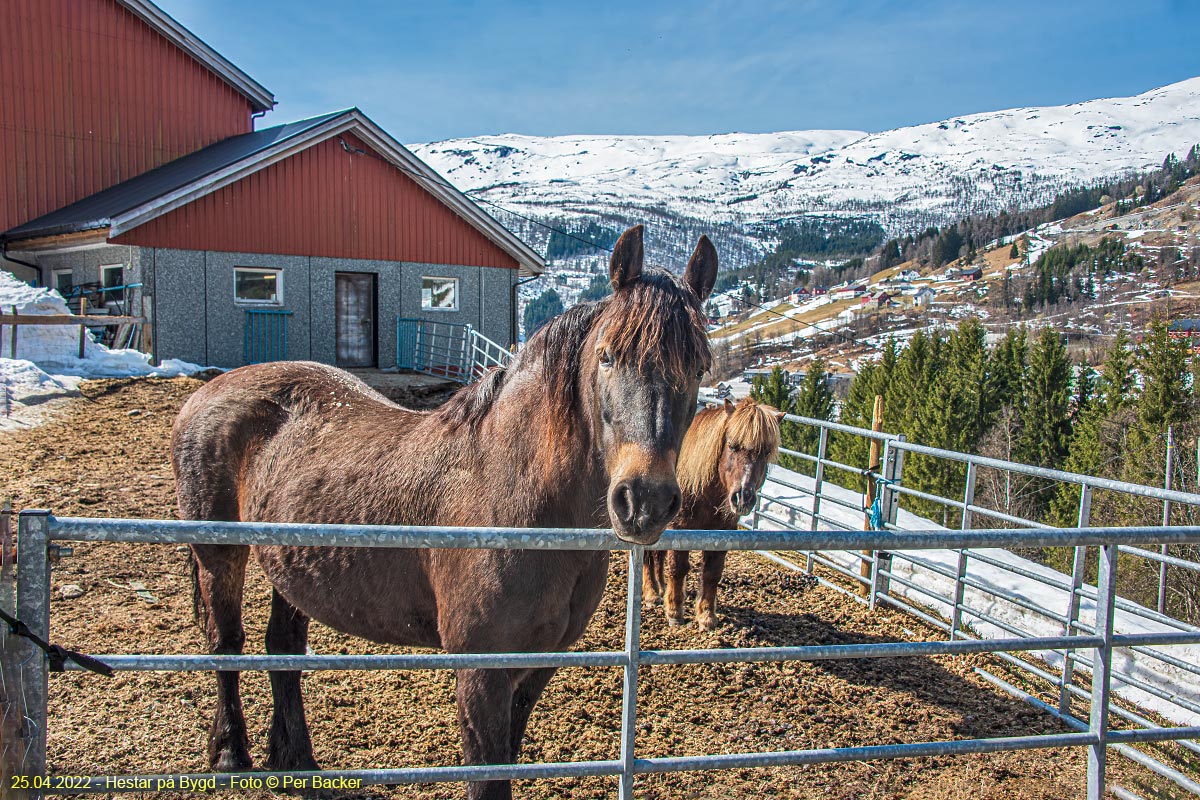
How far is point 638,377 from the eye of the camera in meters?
2.05

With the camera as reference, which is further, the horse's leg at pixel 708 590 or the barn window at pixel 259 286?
the barn window at pixel 259 286

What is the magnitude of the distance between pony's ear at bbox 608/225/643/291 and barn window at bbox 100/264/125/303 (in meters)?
15.7

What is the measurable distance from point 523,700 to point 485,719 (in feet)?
0.96

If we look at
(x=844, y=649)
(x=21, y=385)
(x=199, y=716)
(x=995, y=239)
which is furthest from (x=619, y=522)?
(x=995, y=239)

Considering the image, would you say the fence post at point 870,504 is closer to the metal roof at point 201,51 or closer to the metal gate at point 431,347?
the metal gate at point 431,347

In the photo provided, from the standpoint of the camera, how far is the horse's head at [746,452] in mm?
5583

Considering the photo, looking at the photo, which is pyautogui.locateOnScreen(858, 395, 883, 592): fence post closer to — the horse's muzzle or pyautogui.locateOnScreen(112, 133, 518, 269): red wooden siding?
the horse's muzzle

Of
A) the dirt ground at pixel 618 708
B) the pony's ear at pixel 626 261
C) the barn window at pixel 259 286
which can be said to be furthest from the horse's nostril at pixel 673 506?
the barn window at pixel 259 286

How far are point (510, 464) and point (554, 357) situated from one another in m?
0.39

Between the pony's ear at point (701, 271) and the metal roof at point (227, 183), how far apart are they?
47.3 feet

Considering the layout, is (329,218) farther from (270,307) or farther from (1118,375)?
(1118,375)

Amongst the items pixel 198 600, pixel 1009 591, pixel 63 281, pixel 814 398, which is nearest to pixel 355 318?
pixel 63 281

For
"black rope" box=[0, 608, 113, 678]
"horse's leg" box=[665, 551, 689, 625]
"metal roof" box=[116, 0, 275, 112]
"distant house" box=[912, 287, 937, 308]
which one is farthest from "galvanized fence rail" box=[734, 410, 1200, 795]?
"distant house" box=[912, 287, 937, 308]

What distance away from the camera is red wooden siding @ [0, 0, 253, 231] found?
55.0 ft
